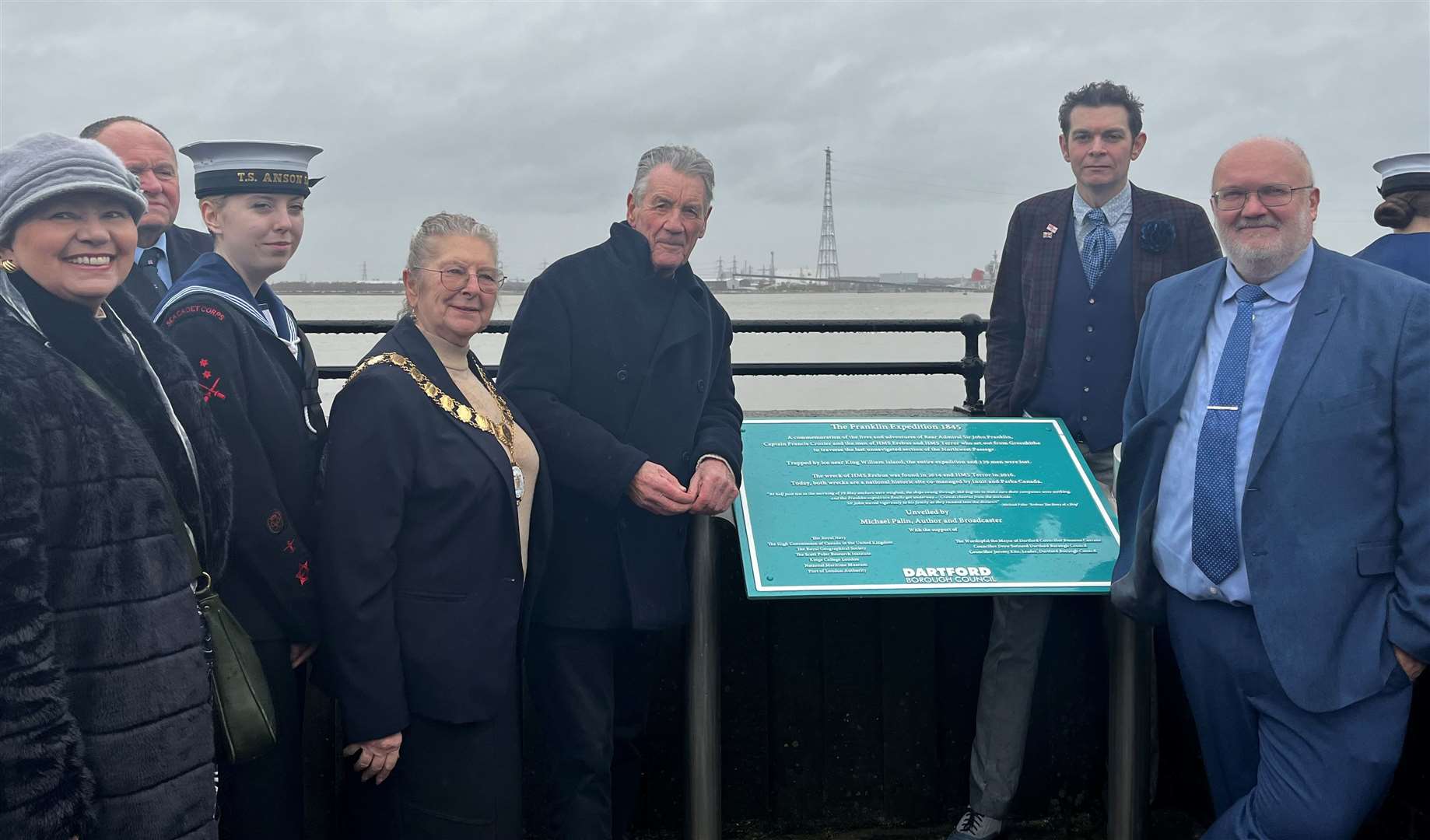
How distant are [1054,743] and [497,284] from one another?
2.69 metres

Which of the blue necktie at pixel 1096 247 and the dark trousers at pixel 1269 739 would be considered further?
the blue necktie at pixel 1096 247

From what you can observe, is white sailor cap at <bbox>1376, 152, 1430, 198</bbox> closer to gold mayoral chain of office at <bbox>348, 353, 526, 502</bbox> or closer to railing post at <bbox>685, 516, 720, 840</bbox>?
railing post at <bbox>685, 516, 720, 840</bbox>

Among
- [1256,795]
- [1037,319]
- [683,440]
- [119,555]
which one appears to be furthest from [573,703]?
[1037,319]

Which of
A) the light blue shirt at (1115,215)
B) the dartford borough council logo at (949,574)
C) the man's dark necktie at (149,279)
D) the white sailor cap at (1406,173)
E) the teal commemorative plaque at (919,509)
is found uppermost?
the white sailor cap at (1406,173)

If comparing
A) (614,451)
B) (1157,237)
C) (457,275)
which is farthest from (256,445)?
(1157,237)

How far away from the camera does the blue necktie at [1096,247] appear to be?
3.92 m

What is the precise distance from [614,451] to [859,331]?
2263mm

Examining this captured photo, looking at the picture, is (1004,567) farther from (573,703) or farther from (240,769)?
(240,769)

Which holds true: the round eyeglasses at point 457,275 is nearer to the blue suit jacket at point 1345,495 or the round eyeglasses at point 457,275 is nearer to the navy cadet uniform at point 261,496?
the navy cadet uniform at point 261,496

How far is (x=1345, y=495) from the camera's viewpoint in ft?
8.96

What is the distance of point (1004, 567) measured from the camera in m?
3.38

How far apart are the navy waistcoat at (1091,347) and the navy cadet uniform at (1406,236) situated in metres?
0.93

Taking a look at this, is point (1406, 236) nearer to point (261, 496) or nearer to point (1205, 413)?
point (1205, 413)

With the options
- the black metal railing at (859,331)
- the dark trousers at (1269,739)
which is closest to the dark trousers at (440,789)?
the dark trousers at (1269,739)
